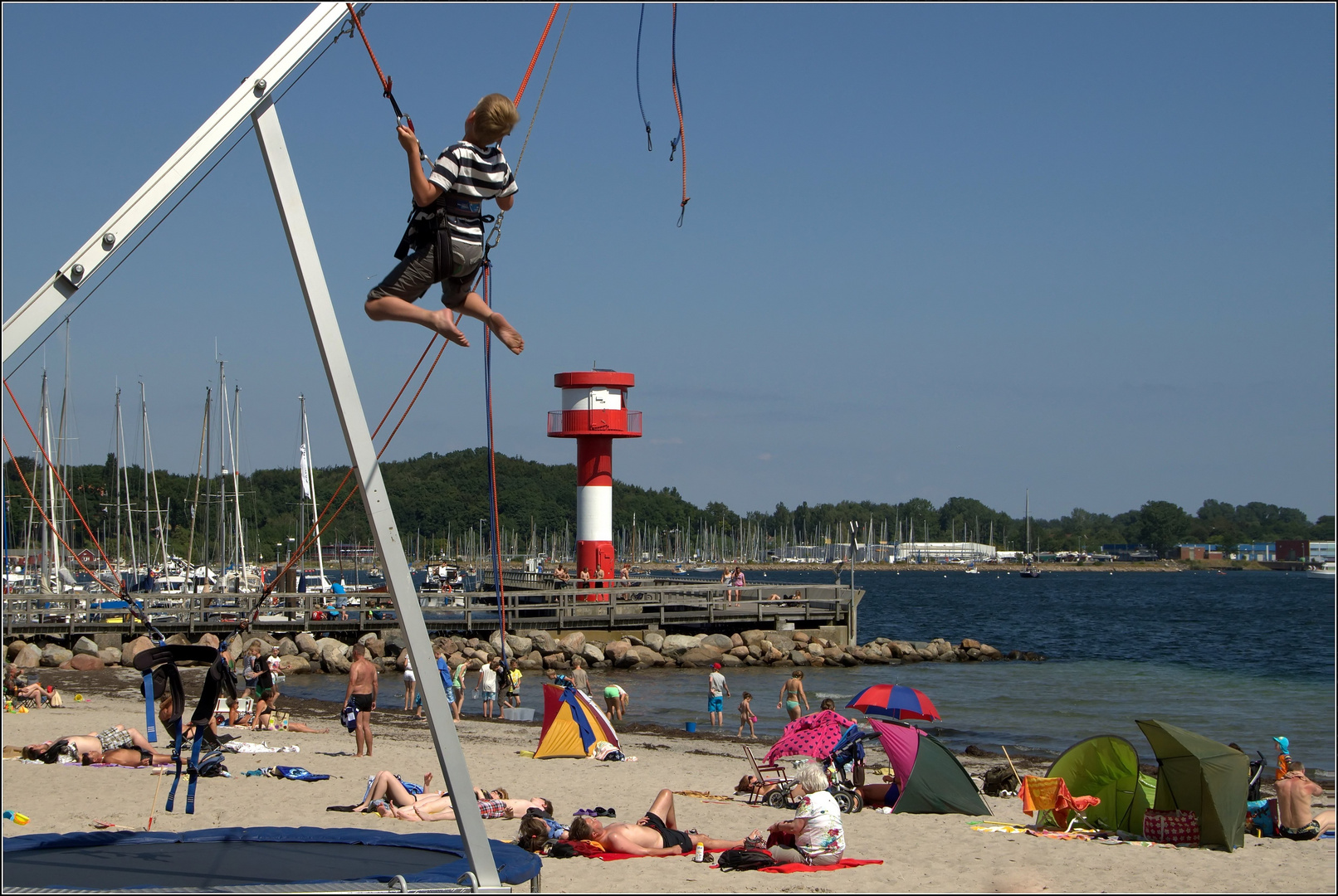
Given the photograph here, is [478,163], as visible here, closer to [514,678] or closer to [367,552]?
[514,678]

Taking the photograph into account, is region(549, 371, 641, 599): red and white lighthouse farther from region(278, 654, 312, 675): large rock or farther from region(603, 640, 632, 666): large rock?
region(278, 654, 312, 675): large rock

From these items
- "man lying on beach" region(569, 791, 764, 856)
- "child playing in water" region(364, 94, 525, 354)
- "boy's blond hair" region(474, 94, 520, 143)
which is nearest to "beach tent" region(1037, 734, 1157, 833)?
"man lying on beach" region(569, 791, 764, 856)

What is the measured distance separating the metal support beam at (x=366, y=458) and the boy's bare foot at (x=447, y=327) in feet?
2.46

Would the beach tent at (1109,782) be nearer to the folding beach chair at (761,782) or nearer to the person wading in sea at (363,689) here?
the folding beach chair at (761,782)

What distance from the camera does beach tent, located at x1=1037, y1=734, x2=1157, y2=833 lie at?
11828mm

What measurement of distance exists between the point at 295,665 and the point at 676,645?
32.6 feet

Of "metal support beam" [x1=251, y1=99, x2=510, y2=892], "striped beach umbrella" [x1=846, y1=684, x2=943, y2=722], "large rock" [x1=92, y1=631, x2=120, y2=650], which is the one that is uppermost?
"metal support beam" [x1=251, y1=99, x2=510, y2=892]

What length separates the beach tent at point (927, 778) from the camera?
1266 cm

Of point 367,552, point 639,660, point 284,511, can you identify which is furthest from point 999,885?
point 367,552

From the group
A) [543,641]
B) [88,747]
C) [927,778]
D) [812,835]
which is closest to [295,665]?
[543,641]

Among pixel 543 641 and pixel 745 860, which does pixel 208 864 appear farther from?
pixel 543 641

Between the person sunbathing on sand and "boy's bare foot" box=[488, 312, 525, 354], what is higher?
"boy's bare foot" box=[488, 312, 525, 354]

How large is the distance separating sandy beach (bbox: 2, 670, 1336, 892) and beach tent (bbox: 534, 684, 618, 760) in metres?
0.38

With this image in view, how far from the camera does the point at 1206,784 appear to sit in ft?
37.1
